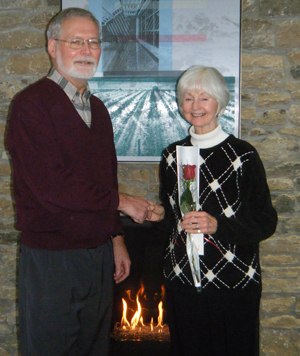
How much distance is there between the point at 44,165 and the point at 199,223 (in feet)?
2.27

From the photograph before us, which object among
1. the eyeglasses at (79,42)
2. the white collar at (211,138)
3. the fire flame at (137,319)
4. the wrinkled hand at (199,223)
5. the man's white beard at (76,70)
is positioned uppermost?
the eyeglasses at (79,42)

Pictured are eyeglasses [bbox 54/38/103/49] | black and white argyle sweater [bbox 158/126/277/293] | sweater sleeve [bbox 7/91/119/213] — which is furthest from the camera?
eyeglasses [bbox 54/38/103/49]

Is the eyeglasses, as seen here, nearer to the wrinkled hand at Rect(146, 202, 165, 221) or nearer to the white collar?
the white collar

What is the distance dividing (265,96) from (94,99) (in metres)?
1.27

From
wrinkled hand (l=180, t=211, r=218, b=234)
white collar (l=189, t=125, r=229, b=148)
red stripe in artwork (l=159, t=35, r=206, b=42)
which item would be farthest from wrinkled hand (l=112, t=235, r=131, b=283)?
red stripe in artwork (l=159, t=35, r=206, b=42)

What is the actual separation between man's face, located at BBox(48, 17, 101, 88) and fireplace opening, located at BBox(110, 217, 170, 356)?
1.31m

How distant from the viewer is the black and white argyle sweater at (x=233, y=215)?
1.78 metres

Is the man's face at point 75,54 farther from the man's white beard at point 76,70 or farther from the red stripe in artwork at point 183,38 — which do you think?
the red stripe in artwork at point 183,38

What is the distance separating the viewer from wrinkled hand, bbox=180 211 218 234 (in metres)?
1.71

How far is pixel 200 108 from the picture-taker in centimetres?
187

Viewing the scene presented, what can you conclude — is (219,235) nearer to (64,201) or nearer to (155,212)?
(155,212)

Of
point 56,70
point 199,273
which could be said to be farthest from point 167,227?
point 56,70

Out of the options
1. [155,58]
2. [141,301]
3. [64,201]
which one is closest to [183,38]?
[155,58]

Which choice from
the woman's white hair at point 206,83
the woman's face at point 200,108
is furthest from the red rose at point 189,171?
the woman's white hair at point 206,83
